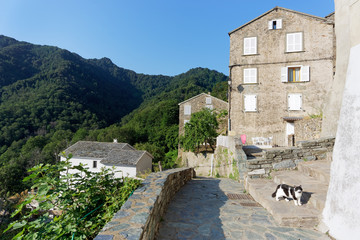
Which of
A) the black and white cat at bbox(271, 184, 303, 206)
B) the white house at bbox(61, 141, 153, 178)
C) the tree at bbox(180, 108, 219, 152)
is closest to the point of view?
the black and white cat at bbox(271, 184, 303, 206)

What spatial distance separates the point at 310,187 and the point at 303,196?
53cm

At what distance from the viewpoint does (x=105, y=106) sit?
71.2 meters

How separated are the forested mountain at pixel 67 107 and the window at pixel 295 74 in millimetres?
22193

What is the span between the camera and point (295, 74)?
15.9 meters

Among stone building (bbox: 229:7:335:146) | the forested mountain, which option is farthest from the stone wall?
the forested mountain

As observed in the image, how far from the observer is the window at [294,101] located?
50.8 ft

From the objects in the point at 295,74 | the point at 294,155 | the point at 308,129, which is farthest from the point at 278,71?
the point at 294,155

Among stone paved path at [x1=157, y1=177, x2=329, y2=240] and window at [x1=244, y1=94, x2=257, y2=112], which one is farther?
window at [x1=244, y1=94, x2=257, y2=112]

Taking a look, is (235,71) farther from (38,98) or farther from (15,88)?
(15,88)

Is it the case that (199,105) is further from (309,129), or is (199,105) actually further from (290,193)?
(290,193)

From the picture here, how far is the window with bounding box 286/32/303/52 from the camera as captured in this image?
1544 cm

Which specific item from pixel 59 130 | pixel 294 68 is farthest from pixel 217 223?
pixel 59 130

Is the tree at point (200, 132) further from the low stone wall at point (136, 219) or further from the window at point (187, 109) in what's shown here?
the low stone wall at point (136, 219)

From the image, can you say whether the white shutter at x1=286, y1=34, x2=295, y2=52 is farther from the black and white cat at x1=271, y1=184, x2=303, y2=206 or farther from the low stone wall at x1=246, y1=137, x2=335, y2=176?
the black and white cat at x1=271, y1=184, x2=303, y2=206
